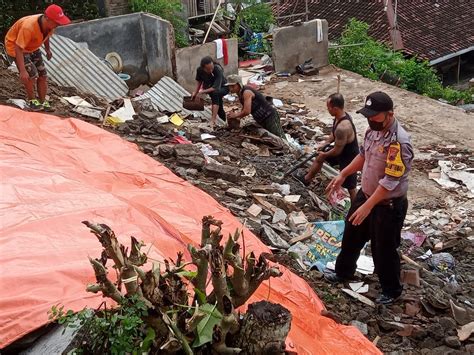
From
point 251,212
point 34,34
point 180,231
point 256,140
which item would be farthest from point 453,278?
point 34,34

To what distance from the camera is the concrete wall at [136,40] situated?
11.5 m

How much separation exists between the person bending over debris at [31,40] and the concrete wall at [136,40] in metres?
3.54

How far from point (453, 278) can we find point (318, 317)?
93.8 inches

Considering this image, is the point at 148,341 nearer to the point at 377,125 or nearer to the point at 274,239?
the point at 377,125

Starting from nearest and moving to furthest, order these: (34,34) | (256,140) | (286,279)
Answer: (286,279)
(34,34)
(256,140)

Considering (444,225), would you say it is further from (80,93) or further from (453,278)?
(80,93)

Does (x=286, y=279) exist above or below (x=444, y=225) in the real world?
above

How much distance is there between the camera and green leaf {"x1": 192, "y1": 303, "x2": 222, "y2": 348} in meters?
2.57

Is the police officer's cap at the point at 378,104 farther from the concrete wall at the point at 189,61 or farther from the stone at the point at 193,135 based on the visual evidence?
the concrete wall at the point at 189,61

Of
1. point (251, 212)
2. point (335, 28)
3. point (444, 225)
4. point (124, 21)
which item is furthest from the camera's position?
point (335, 28)

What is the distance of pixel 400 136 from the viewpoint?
179 inches

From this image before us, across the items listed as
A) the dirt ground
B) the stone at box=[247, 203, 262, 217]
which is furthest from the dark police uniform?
the dirt ground

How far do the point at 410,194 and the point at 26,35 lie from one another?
19.9 ft

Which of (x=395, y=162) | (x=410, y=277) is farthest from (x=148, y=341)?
(x=410, y=277)
